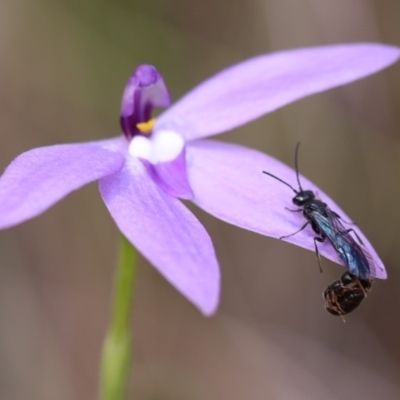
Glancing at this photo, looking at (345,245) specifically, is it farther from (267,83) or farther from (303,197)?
(267,83)

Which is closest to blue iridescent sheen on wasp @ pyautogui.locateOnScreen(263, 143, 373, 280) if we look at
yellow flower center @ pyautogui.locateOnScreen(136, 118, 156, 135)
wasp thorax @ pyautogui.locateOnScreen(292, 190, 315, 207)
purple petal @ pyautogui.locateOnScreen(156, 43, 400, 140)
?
wasp thorax @ pyautogui.locateOnScreen(292, 190, 315, 207)

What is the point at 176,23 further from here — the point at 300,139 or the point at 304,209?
the point at 304,209

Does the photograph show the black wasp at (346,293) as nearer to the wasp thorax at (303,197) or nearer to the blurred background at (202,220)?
the wasp thorax at (303,197)

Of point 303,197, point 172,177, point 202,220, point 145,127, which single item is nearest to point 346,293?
point 303,197

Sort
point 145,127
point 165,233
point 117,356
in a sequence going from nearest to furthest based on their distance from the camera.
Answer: point 165,233
point 117,356
point 145,127

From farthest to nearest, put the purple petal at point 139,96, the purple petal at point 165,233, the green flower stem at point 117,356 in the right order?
1. the purple petal at point 139,96
2. the green flower stem at point 117,356
3. the purple petal at point 165,233

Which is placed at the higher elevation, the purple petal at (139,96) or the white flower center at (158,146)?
the purple petal at (139,96)

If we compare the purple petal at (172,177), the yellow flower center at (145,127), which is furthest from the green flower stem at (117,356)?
the yellow flower center at (145,127)
